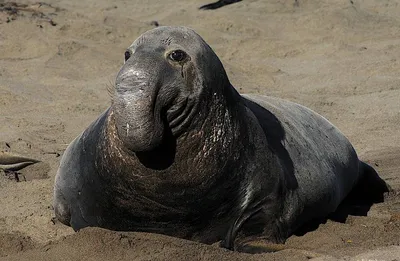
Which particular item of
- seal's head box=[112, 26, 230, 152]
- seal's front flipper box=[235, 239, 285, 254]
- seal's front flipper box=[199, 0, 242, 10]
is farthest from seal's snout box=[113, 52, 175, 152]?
seal's front flipper box=[199, 0, 242, 10]

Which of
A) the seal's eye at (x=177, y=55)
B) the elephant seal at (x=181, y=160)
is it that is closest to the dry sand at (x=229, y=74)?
the elephant seal at (x=181, y=160)

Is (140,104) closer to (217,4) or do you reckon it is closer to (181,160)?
(181,160)

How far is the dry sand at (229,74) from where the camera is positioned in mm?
4465

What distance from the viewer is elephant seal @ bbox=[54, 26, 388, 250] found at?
4211 millimetres

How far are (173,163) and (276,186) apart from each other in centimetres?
66

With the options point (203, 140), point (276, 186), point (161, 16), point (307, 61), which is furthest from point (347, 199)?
point (161, 16)

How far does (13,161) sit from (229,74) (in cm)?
382

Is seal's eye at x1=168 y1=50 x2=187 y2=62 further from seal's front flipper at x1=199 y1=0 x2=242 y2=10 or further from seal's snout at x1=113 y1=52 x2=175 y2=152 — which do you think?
seal's front flipper at x1=199 y1=0 x2=242 y2=10

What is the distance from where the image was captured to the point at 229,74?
9812 mm

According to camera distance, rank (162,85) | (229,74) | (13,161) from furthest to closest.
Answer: (229,74) → (13,161) → (162,85)

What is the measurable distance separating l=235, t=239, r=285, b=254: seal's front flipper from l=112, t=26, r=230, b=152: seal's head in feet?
2.34

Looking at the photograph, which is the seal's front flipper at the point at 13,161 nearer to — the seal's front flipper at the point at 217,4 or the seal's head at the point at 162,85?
the seal's head at the point at 162,85

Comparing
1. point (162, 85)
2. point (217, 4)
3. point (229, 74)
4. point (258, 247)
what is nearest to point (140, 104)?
point (162, 85)

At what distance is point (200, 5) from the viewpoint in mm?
13055
